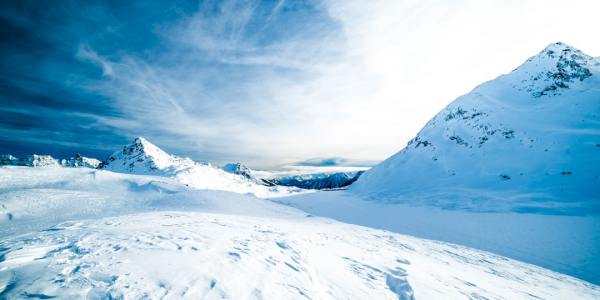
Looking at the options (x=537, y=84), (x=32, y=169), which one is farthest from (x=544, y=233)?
(x=32, y=169)

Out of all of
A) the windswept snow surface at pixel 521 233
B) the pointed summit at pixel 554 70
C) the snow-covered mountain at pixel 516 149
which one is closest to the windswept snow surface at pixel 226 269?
the windswept snow surface at pixel 521 233

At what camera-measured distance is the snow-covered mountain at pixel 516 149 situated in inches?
912

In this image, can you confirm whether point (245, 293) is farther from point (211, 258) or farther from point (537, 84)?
point (537, 84)

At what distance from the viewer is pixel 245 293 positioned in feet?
13.5

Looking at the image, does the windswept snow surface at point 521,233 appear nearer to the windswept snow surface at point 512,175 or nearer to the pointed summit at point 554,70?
the windswept snow surface at point 512,175

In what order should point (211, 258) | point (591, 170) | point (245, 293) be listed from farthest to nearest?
1. point (591, 170)
2. point (211, 258)
3. point (245, 293)

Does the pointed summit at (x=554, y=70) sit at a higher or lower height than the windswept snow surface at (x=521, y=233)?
higher

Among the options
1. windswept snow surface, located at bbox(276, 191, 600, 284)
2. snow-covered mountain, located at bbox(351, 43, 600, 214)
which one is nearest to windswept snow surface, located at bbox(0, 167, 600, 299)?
windswept snow surface, located at bbox(276, 191, 600, 284)

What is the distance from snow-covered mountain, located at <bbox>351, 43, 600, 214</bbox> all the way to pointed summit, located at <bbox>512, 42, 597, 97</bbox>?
0.32ft

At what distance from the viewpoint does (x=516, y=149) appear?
30.2m

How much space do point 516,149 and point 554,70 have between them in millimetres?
17934

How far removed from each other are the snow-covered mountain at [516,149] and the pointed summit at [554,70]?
0.10 metres

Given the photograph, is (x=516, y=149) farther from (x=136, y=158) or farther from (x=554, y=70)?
(x=136, y=158)

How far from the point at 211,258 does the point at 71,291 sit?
2.34 metres
